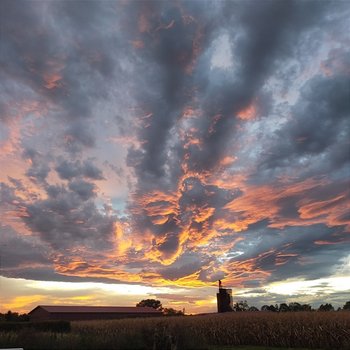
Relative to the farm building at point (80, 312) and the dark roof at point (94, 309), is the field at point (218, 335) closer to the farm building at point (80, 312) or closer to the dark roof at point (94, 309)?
the farm building at point (80, 312)

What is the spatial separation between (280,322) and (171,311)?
8837cm

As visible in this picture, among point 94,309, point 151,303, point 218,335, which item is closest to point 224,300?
point 94,309

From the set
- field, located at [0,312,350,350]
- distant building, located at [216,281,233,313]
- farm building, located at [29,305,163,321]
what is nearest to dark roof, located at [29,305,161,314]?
farm building, located at [29,305,163,321]

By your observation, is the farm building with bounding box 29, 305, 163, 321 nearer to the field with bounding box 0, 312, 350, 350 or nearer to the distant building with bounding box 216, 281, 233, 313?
the distant building with bounding box 216, 281, 233, 313

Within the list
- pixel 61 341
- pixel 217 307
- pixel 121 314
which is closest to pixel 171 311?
pixel 121 314

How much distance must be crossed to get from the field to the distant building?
32652 millimetres

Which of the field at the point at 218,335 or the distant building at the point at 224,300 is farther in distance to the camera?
the distant building at the point at 224,300

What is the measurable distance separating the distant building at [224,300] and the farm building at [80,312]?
24484 millimetres

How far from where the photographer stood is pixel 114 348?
1559 centimetres

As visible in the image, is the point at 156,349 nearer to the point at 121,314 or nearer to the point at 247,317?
the point at 247,317

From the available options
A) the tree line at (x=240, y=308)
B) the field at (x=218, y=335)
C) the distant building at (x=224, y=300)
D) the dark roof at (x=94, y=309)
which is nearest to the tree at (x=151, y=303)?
the tree line at (x=240, y=308)

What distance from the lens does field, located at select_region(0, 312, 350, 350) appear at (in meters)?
16.7

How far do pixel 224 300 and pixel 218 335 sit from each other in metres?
36.5

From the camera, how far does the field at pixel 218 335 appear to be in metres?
16.7
